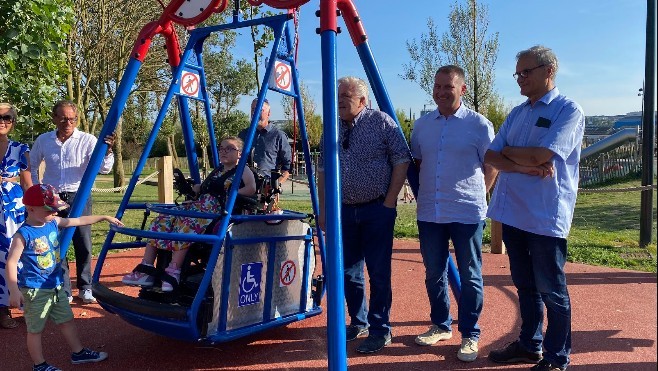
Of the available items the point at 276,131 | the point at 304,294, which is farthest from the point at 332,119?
the point at 276,131

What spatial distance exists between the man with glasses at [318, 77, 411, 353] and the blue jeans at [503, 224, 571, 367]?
0.80m

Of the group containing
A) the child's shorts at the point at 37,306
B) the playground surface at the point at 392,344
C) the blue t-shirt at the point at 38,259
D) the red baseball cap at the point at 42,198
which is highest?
the red baseball cap at the point at 42,198

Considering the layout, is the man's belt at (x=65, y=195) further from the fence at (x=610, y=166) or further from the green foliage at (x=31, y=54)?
the fence at (x=610, y=166)

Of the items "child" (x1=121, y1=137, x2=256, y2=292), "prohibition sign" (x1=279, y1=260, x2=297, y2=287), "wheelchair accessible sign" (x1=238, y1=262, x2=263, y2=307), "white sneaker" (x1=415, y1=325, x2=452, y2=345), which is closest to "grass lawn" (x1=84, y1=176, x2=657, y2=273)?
"white sneaker" (x1=415, y1=325, x2=452, y2=345)

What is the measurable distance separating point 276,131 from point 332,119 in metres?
2.52

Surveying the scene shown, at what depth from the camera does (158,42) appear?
796 inches

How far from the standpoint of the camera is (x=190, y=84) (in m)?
4.50

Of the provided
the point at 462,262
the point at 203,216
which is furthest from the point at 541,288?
the point at 203,216

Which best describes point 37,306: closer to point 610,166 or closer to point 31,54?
point 31,54

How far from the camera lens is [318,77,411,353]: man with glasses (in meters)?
3.78

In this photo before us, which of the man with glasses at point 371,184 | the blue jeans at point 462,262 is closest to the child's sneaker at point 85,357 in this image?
the man with glasses at point 371,184

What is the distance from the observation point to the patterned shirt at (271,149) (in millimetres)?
5535

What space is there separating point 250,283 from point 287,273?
36 centimetres

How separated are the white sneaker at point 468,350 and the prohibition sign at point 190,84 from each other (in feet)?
9.05
